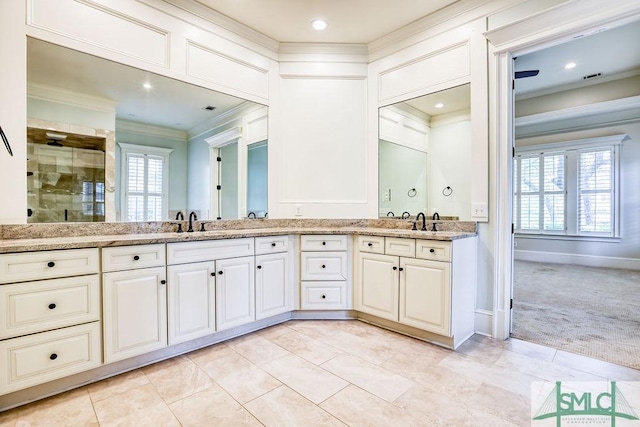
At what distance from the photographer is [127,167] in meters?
2.54

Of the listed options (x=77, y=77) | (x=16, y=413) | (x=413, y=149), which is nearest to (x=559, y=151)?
(x=413, y=149)

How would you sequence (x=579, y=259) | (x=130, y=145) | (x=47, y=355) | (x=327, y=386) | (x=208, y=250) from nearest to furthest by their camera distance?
(x=47, y=355) < (x=327, y=386) < (x=208, y=250) < (x=130, y=145) < (x=579, y=259)

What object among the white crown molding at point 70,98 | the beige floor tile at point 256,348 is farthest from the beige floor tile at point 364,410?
the white crown molding at point 70,98

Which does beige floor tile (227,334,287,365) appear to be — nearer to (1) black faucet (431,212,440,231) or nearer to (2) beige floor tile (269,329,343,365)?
(2) beige floor tile (269,329,343,365)

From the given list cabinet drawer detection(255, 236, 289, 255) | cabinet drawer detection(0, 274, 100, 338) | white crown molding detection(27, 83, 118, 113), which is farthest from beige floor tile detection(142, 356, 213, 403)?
white crown molding detection(27, 83, 118, 113)

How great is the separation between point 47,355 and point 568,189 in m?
7.85

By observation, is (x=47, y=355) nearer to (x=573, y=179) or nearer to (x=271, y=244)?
(x=271, y=244)

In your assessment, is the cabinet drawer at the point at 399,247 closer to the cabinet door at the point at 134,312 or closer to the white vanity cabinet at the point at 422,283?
the white vanity cabinet at the point at 422,283

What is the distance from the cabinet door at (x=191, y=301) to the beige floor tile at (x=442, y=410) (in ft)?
4.90

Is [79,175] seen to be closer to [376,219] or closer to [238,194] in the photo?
[238,194]

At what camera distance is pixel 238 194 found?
10.7 ft

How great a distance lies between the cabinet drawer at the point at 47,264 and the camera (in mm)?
1705

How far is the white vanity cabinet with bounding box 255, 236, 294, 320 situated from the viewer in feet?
9.19

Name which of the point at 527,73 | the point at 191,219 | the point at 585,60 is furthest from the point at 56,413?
the point at 585,60
